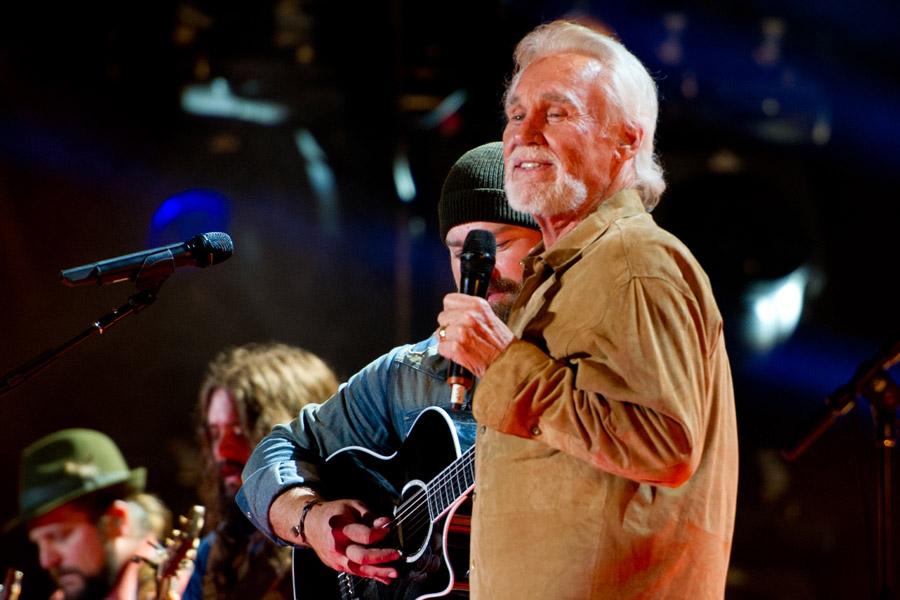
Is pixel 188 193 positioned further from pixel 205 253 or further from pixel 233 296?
pixel 205 253

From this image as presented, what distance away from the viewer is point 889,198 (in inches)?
172

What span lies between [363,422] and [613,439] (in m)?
1.30

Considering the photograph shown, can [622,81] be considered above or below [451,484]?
above

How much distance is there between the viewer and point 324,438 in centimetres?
269

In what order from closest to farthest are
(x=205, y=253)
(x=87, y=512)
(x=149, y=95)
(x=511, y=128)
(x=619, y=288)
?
1. (x=619, y=288)
2. (x=511, y=128)
3. (x=205, y=253)
4. (x=87, y=512)
5. (x=149, y=95)

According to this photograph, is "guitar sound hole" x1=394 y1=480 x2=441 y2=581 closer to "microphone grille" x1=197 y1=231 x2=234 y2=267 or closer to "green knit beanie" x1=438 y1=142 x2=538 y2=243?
"microphone grille" x1=197 y1=231 x2=234 y2=267

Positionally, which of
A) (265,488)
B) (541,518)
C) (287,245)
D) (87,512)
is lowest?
(87,512)

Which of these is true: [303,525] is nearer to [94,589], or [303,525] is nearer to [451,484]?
[451,484]

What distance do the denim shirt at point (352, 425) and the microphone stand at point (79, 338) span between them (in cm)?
66

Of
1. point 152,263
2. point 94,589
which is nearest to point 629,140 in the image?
point 152,263

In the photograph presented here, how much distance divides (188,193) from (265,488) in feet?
8.96

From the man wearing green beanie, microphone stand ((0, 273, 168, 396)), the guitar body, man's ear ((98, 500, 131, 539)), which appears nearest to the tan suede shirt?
the guitar body

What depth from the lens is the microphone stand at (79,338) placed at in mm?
2105

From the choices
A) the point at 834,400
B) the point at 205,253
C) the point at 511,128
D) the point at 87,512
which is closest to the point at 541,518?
the point at 511,128
